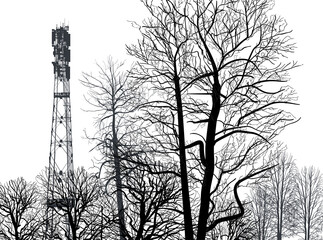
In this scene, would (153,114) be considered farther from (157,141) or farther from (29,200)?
(29,200)

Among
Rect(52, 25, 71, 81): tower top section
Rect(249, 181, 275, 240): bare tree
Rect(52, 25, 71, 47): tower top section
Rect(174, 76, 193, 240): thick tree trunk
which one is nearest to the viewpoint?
Rect(174, 76, 193, 240): thick tree trunk

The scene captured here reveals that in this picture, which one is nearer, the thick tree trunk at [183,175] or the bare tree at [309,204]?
the thick tree trunk at [183,175]

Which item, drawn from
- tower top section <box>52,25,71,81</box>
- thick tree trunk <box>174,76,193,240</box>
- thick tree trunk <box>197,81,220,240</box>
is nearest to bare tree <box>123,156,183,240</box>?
thick tree trunk <box>174,76,193,240</box>

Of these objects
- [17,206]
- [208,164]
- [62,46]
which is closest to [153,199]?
[208,164]

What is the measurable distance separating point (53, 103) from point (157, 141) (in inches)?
977

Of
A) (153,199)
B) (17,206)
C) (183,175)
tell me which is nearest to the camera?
(183,175)

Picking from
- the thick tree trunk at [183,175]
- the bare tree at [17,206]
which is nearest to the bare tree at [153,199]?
the thick tree trunk at [183,175]

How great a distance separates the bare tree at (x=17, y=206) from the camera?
83.1 ft

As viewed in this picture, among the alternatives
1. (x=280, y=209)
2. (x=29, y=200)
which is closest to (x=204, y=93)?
(x=29, y=200)

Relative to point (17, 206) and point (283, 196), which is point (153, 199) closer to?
point (17, 206)

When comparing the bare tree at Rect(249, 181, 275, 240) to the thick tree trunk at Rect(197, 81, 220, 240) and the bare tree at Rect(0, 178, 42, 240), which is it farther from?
the thick tree trunk at Rect(197, 81, 220, 240)

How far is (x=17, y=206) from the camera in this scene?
2606 centimetres

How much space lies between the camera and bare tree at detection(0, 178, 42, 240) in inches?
997

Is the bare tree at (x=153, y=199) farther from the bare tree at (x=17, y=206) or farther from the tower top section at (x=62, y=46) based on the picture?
the tower top section at (x=62, y=46)
